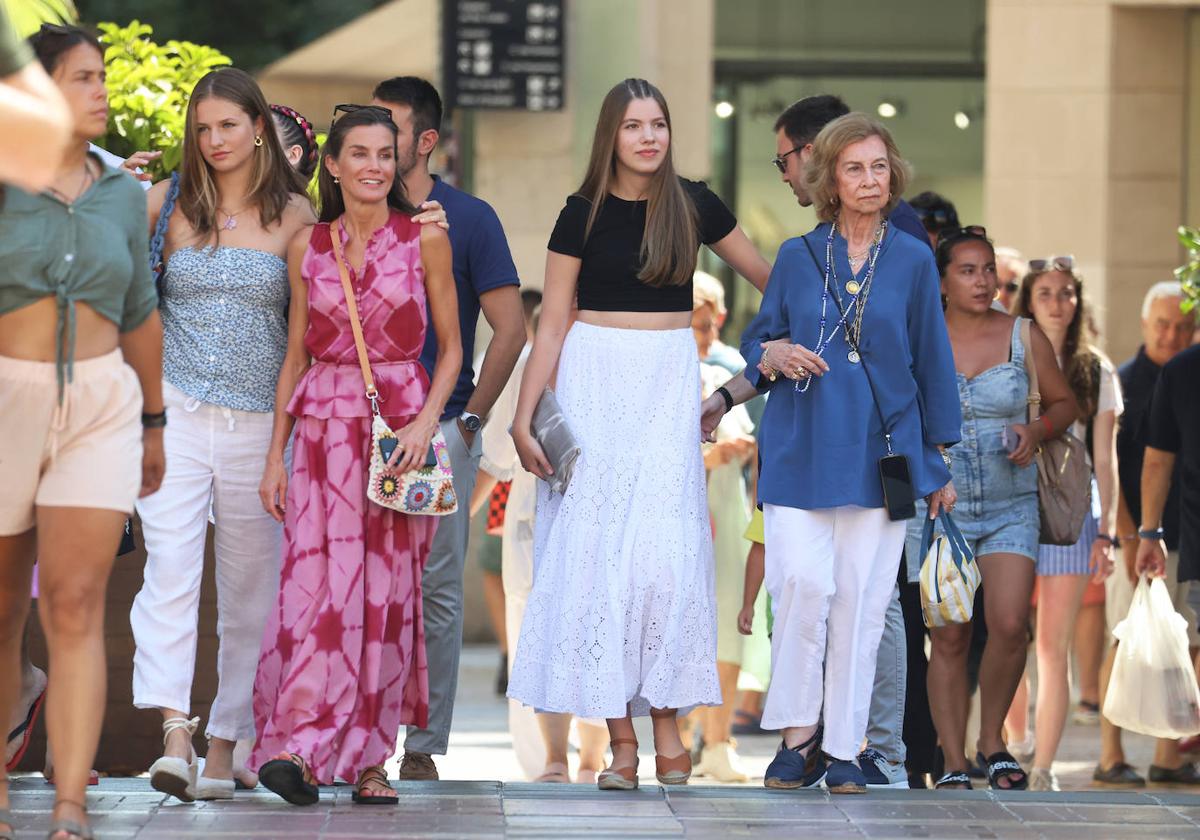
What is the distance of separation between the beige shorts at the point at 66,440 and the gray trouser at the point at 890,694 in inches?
114

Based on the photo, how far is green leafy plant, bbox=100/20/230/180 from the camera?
8508mm

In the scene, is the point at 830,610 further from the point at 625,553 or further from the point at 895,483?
the point at 625,553

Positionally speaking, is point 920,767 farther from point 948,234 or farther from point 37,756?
point 37,756

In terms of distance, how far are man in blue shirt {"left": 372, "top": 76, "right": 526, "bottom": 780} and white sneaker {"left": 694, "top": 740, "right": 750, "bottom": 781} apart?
291 centimetres

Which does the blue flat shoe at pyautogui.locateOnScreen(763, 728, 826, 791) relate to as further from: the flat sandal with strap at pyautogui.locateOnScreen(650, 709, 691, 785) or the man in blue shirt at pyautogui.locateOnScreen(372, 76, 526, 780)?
the man in blue shirt at pyautogui.locateOnScreen(372, 76, 526, 780)

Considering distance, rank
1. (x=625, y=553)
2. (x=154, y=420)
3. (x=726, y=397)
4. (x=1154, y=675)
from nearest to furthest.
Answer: (x=154, y=420) → (x=625, y=553) → (x=726, y=397) → (x=1154, y=675)

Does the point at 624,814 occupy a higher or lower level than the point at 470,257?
lower

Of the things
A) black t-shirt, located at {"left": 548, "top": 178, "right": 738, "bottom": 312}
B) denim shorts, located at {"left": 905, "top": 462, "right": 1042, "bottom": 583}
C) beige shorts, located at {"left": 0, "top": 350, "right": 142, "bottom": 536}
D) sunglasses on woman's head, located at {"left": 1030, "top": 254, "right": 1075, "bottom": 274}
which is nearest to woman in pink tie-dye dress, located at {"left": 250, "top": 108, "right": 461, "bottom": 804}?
black t-shirt, located at {"left": 548, "top": 178, "right": 738, "bottom": 312}

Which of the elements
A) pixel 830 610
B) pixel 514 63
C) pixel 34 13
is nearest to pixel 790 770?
pixel 830 610

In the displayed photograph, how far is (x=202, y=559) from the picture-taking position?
686cm

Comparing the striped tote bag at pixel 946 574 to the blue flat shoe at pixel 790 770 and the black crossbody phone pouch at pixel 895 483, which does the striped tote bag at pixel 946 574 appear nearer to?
the black crossbody phone pouch at pixel 895 483

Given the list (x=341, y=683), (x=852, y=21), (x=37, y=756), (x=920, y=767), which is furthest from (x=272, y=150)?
(x=852, y=21)

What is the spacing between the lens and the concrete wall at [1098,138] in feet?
49.6

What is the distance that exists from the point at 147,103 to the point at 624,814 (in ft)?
11.5
